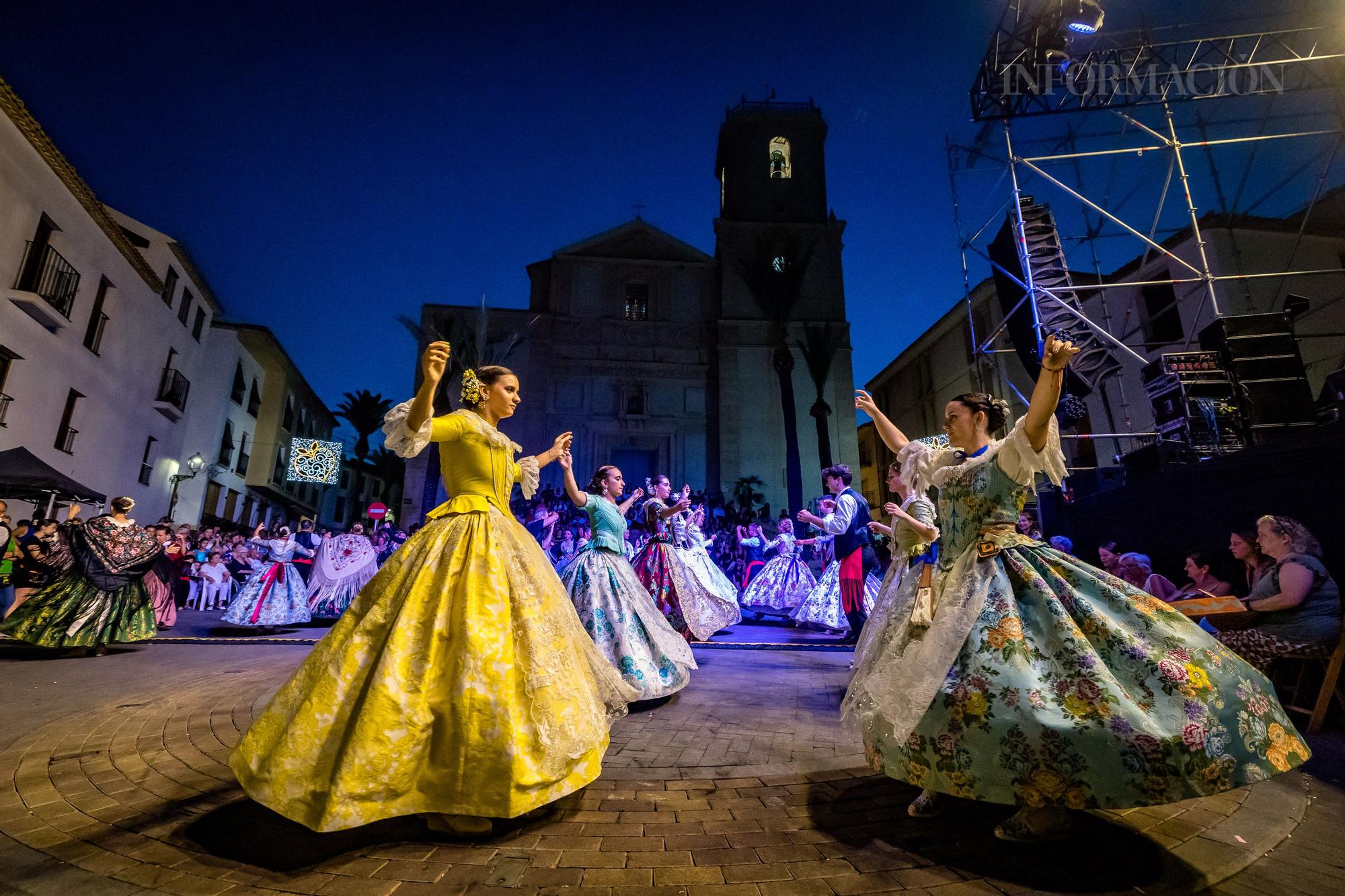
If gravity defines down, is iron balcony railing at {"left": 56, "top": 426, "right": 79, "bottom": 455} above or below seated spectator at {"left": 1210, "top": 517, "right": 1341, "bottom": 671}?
above

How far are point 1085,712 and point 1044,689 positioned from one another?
0.13 m

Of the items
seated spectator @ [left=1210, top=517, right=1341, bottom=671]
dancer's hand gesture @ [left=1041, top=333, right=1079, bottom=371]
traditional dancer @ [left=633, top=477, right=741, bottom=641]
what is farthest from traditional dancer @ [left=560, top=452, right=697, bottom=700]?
seated spectator @ [left=1210, top=517, right=1341, bottom=671]

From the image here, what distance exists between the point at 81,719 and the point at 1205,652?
6.01 metres

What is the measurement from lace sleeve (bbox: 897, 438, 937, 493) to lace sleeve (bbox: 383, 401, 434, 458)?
2342 millimetres

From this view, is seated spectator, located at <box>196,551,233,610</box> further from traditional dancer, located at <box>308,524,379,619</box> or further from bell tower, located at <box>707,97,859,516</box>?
bell tower, located at <box>707,97,859,516</box>

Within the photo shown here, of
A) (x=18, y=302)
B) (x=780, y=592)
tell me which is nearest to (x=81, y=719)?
(x=780, y=592)

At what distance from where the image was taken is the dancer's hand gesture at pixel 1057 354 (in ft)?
7.81

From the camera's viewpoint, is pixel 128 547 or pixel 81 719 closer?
pixel 81 719

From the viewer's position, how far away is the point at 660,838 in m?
2.37

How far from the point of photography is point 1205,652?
219 centimetres

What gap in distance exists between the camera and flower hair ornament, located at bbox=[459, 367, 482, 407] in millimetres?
3100

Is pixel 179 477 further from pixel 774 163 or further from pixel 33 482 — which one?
pixel 774 163

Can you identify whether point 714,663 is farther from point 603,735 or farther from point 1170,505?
point 1170,505

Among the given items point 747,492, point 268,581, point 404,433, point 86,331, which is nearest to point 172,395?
point 86,331
